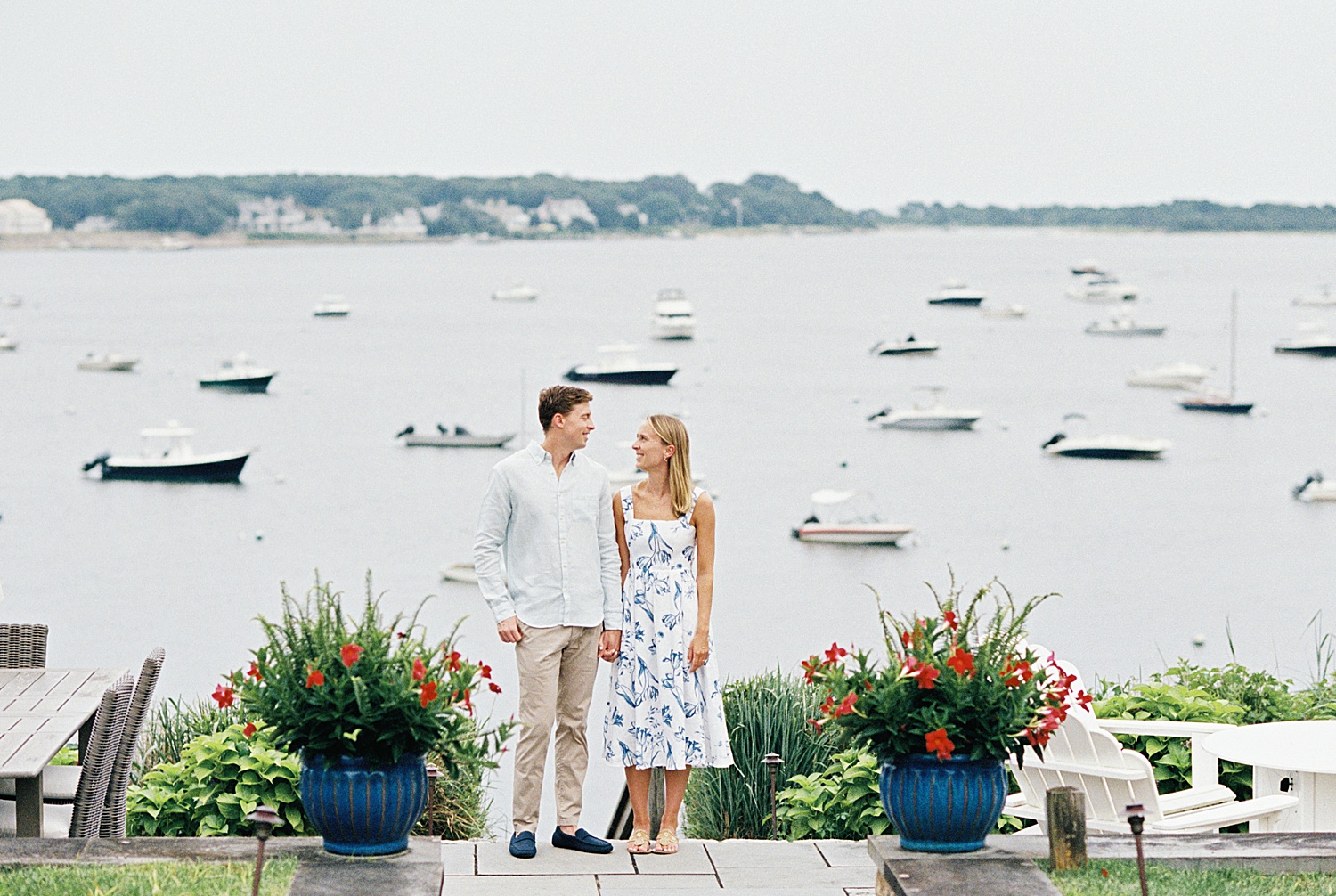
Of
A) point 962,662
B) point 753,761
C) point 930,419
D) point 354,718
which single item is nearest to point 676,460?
point 962,662

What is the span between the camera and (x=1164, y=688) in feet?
28.4

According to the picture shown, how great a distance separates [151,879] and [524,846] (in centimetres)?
152

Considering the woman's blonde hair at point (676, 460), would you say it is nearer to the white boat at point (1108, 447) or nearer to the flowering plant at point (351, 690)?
the flowering plant at point (351, 690)

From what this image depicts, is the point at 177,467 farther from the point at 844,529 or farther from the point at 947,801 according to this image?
the point at 947,801

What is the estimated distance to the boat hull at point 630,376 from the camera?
96.6 meters

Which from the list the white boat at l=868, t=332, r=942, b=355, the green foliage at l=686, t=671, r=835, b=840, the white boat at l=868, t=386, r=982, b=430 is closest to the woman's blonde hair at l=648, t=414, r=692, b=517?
the green foliage at l=686, t=671, r=835, b=840

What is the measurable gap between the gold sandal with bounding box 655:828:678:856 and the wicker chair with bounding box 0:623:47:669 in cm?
327

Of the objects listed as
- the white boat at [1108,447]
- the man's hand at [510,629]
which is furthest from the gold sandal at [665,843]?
the white boat at [1108,447]

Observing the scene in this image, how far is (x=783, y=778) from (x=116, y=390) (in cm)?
9400

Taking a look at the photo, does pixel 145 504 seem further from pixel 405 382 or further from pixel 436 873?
pixel 436 873

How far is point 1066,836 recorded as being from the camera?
5.60 m

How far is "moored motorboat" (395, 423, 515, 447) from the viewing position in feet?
238

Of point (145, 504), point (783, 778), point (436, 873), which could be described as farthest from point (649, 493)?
point (145, 504)

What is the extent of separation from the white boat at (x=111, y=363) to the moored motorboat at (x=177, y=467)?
128 ft
